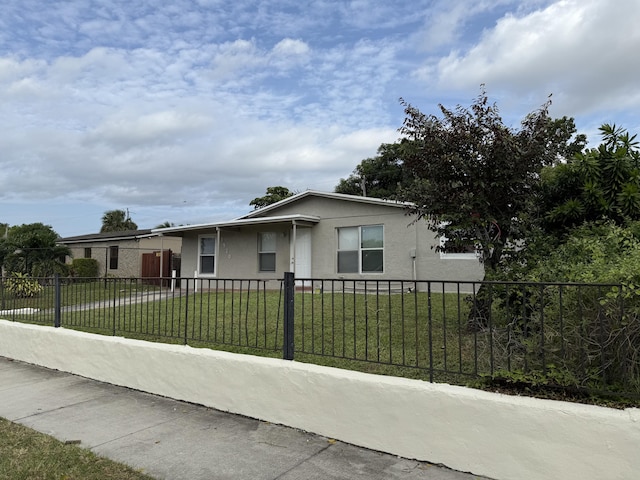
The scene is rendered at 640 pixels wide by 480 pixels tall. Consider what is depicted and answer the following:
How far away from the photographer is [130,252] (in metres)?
24.1

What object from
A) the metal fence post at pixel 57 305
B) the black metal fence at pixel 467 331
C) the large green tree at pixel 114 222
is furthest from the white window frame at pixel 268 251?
the large green tree at pixel 114 222

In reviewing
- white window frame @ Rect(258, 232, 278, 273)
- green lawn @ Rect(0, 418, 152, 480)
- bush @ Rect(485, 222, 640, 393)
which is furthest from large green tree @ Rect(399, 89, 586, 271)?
white window frame @ Rect(258, 232, 278, 273)

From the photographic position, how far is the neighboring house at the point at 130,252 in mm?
22297

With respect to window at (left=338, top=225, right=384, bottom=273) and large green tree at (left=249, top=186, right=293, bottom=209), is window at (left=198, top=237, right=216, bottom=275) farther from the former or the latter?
large green tree at (left=249, top=186, right=293, bottom=209)

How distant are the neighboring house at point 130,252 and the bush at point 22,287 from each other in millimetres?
12374

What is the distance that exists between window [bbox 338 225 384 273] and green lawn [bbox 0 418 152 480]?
1038 centimetres

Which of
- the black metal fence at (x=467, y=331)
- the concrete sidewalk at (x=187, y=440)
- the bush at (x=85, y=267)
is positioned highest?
the bush at (x=85, y=267)

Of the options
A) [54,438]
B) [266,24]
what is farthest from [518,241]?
[266,24]

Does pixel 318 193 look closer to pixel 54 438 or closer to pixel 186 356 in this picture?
pixel 186 356

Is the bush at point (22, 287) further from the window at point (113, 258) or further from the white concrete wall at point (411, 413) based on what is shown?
the window at point (113, 258)

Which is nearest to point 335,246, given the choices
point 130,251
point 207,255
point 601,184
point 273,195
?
point 207,255

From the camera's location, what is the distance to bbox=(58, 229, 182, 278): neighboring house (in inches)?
878

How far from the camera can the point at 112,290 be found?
6.75 m

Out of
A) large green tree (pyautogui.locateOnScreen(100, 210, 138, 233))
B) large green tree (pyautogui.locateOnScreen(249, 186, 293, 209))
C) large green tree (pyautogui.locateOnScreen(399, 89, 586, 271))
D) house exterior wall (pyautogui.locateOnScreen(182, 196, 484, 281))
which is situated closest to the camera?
large green tree (pyautogui.locateOnScreen(399, 89, 586, 271))
